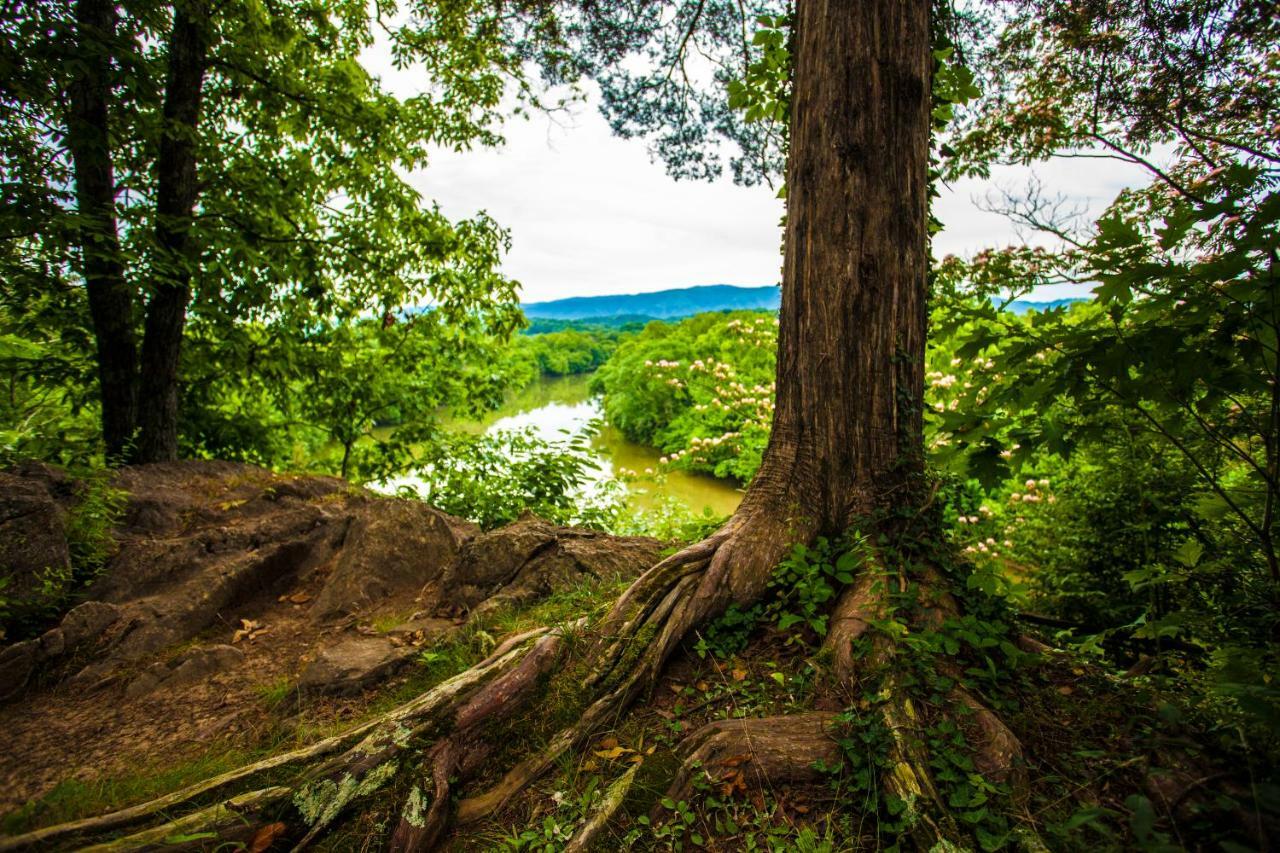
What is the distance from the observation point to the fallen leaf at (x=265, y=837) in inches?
72.1

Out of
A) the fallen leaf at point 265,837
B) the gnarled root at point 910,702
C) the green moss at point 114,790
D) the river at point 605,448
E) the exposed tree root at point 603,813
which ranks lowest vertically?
the river at point 605,448

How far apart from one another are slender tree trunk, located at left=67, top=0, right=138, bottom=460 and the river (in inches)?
159

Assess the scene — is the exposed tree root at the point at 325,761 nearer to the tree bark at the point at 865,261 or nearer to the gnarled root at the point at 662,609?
the gnarled root at the point at 662,609

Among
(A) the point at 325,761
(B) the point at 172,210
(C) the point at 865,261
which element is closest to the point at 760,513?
(C) the point at 865,261

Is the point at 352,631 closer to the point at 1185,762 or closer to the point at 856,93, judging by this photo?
the point at 1185,762

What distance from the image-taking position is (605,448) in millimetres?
11953

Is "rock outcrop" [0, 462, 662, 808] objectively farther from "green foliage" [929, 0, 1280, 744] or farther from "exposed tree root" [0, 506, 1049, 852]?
"green foliage" [929, 0, 1280, 744]

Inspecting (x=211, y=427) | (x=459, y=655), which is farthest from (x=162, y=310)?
(x=459, y=655)

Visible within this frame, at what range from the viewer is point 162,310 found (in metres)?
6.01

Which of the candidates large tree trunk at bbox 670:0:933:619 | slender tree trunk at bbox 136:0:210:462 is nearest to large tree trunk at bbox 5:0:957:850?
large tree trunk at bbox 670:0:933:619

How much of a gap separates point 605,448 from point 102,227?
8.59 metres

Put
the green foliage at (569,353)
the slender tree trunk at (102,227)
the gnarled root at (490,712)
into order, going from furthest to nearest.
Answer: the green foliage at (569,353)
the slender tree trunk at (102,227)
the gnarled root at (490,712)

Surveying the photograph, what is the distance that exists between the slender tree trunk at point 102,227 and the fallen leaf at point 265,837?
4244 millimetres

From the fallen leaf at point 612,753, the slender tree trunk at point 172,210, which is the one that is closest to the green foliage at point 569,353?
the slender tree trunk at point 172,210
